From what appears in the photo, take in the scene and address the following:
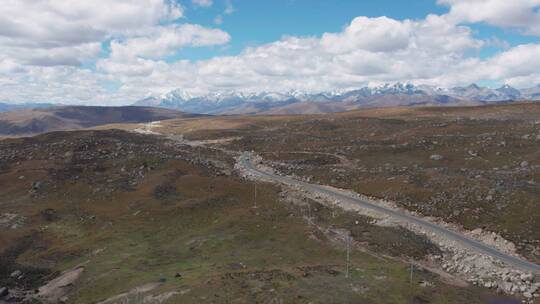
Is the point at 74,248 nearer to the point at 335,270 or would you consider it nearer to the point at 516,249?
the point at 335,270

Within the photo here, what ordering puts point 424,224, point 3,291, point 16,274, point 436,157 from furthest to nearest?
1. point 436,157
2. point 424,224
3. point 16,274
4. point 3,291

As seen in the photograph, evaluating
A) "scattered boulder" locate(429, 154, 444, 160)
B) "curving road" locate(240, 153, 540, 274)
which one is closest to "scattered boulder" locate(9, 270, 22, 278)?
"curving road" locate(240, 153, 540, 274)

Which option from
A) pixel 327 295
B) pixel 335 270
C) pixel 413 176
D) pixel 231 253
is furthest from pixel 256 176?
pixel 327 295

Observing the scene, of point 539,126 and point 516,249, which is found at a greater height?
point 539,126

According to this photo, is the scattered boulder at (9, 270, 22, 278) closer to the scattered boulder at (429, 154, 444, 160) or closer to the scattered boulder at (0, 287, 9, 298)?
the scattered boulder at (0, 287, 9, 298)

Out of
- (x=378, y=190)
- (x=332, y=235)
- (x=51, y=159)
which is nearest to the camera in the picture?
(x=332, y=235)

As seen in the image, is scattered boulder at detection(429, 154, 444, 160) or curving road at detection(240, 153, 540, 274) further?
scattered boulder at detection(429, 154, 444, 160)

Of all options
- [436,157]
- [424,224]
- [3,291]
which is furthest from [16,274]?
[436,157]

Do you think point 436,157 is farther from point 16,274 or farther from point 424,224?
point 16,274

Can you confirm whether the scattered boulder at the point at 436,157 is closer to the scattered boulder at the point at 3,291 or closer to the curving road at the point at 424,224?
the curving road at the point at 424,224

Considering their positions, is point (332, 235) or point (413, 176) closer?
point (332, 235)

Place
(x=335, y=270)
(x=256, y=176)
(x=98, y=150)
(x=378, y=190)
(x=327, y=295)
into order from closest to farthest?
(x=327, y=295) → (x=335, y=270) → (x=378, y=190) → (x=256, y=176) → (x=98, y=150)
